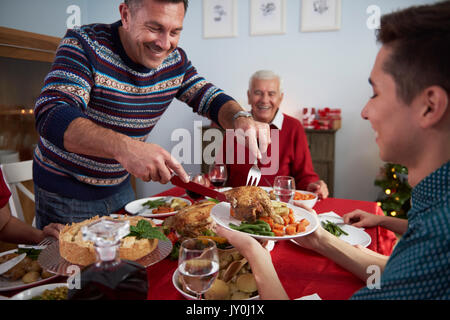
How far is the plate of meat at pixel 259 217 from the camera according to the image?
1180mm

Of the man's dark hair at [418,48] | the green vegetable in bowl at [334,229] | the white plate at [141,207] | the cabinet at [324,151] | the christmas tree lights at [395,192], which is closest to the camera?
the man's dark hair at [418,48]

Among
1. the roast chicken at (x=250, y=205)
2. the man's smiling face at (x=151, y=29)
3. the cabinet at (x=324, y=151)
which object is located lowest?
the cabinet at (x=324, y=151)

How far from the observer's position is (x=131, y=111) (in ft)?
6.03

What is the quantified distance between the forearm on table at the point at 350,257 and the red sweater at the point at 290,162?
149 cm

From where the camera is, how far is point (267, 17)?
468cm

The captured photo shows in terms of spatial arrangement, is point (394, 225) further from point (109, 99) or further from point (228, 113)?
point (109, 99)

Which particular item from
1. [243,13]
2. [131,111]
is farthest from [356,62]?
[131,111]

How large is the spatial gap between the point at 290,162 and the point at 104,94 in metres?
1.81

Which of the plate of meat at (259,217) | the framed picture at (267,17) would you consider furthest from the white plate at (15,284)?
the framed picture at (267,17)

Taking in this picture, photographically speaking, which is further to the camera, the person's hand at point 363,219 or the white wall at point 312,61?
the white wall at point 312,61

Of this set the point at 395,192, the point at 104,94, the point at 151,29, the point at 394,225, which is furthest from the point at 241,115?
the point at 395,192

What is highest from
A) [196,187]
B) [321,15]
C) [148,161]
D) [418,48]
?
[321,15]

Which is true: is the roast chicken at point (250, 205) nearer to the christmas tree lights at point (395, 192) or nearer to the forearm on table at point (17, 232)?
the forearm on table at point (17, 232)
